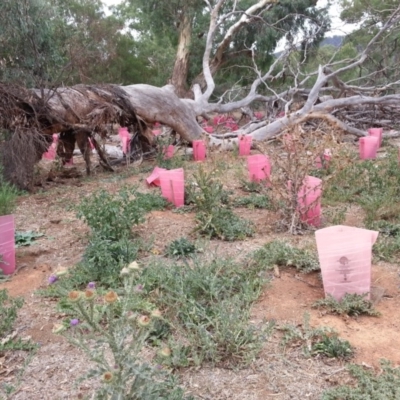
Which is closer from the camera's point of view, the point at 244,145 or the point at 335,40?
the point at 244,145

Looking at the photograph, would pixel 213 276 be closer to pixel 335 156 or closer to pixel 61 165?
pixel 335 156

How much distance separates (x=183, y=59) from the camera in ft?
44.8

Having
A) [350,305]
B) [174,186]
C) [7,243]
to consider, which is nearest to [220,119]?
[174,186]

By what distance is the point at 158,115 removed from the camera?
7352mm

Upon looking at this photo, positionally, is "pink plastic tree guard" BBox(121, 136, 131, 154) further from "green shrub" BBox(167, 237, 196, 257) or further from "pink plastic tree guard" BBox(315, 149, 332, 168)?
"green shrub" BBox(167, 237, 196, 257)

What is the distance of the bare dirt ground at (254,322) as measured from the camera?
6.77 ft

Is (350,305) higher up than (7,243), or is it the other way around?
(7,243)

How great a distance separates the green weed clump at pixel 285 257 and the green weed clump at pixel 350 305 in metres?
0.47

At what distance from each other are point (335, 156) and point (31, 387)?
10.7 ft

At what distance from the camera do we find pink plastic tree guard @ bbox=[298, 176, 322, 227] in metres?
3.89

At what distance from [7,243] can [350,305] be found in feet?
7.41

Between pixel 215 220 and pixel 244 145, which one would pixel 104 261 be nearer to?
pixel 215 220

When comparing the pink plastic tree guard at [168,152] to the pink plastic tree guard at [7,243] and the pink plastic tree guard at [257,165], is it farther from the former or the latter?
the pink plastic tree guard at [7,243]

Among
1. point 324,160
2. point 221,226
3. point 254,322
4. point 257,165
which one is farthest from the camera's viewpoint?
point 324,160
